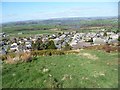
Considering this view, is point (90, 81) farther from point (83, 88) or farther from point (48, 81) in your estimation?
point (48, 81)

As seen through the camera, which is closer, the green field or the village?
the green field

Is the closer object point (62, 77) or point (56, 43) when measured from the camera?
point (62, 77)

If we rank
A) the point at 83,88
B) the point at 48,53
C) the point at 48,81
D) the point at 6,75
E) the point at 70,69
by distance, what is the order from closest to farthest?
the point at 83,88 < the point at 48,81 < the point at 6,75 < the point at 70,69 < the point at 48,53

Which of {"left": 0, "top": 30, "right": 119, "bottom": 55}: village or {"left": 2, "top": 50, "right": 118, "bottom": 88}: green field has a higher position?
{"left": 2, "top": 50, "right": 118, "bottom": 88}: green field

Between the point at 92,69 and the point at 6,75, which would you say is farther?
the point at 92,69

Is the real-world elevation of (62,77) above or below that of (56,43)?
above

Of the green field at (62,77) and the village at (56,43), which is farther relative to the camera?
the village at (56,43)

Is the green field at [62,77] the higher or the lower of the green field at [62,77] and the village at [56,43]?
the higher

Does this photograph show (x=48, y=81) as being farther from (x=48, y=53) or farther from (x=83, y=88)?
(x=48, y=53)

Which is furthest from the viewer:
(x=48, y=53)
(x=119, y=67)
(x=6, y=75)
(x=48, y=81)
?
(x=48, y=53)

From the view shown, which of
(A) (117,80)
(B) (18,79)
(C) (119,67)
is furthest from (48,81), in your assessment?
(C) (119,67)

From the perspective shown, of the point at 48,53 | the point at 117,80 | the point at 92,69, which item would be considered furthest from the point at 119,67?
the point at 48,53
